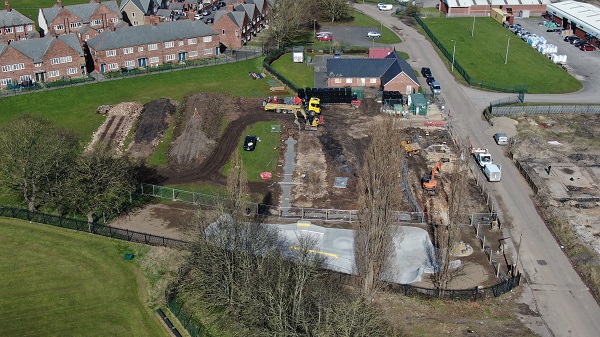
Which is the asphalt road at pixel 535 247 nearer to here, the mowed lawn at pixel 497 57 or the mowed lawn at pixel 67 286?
the mowed lawn at pixel 497 57

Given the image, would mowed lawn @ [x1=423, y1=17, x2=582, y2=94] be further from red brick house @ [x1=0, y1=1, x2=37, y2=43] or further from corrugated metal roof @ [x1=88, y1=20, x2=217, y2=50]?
red brick house @ [x1=0, y1=1, x2=37, y2=43]

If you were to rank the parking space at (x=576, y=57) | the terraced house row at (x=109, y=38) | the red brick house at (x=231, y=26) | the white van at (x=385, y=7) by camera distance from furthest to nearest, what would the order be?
the white van at (x=385, y=7) < the red brick house at (x=231, y=26) < the parking space at (x=576, y=57) < the terraced house row at (x=109, y=38)

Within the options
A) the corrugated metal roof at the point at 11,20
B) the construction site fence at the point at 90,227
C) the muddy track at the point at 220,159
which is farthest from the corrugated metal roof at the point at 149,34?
the construction site fence at the point at 90,227

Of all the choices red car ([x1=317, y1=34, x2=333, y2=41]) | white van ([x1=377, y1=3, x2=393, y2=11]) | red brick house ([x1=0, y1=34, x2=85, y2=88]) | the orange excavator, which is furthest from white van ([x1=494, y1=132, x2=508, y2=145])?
white van ([x1=377, y1=3, x2=393, y2=11])

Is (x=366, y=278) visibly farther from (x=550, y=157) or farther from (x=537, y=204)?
(x=550, y=157)

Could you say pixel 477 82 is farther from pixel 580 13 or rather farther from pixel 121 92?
pixel 121 92

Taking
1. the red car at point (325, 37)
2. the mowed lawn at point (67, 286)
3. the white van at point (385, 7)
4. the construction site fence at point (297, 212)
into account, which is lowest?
the mowed lawn at point (67, 286)
